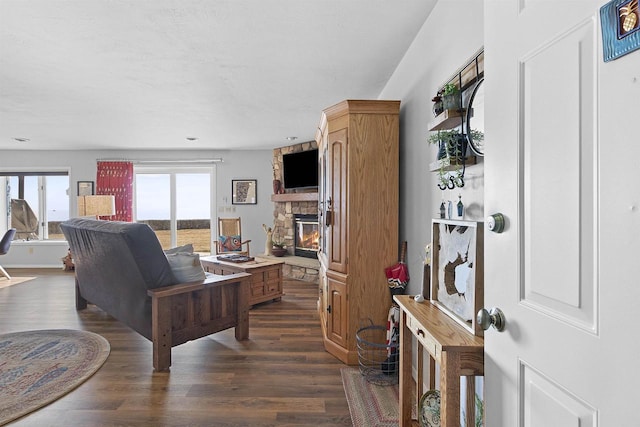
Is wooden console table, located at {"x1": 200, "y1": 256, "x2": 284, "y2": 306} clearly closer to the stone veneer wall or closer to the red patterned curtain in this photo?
the stone veneer wall

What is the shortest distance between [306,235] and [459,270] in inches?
173

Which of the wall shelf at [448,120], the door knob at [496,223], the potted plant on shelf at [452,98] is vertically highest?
the potted plant on shelf at [452,98]

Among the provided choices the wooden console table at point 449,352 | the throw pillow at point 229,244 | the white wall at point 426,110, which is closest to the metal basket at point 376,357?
the white wall at point 426,110

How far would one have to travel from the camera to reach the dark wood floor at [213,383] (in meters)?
1.92

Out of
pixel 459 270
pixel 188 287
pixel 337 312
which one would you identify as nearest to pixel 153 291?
pixel 188 287

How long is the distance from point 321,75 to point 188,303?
223 cm

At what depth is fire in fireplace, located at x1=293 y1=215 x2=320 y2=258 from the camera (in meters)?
5.56

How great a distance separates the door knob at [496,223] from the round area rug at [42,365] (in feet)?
8.84

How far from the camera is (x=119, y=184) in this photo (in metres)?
6.48

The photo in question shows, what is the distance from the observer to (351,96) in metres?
3.42

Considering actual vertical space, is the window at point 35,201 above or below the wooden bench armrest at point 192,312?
above

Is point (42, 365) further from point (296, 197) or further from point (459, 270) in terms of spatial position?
point (296, 197)

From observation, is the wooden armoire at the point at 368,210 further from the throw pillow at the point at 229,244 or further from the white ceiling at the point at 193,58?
the throw pillow at the point at 229,244

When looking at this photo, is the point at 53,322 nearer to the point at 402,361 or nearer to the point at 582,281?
the point at 402,361
